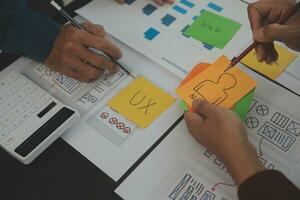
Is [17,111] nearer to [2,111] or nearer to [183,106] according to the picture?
[2,111]

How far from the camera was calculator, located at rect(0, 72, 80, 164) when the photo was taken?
0.63 meters

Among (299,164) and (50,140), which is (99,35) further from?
(299,164)

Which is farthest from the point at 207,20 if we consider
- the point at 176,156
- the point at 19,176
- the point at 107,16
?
the point at 19,176

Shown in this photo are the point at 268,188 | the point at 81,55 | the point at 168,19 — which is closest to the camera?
the point at 268,188

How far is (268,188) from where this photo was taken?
539mm

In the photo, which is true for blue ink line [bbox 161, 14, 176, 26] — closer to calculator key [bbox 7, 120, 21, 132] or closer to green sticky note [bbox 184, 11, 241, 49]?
green sticky note [bbox 184, 11, 241, 49]

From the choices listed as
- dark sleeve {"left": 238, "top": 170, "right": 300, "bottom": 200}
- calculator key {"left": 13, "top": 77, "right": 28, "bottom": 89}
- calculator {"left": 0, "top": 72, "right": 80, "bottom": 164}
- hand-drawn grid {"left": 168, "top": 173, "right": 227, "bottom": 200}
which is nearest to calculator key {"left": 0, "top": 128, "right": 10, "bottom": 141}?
calculator {"left": 0, "top": 72, "right": 80, "bottom": 164}

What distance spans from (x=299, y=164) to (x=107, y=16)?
21.8 inches

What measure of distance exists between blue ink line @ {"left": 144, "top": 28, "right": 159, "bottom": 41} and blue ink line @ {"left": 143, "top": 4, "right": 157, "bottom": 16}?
2.4 inches

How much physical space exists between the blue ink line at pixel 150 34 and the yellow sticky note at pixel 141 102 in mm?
134

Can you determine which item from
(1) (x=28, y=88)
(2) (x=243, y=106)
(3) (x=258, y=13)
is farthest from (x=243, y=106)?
(1) (x=28, y=88)

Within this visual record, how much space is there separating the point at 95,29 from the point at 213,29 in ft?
0.90

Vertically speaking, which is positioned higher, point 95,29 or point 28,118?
point 95,29

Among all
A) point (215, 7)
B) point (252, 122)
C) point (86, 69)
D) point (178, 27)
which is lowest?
point (86, 69)
